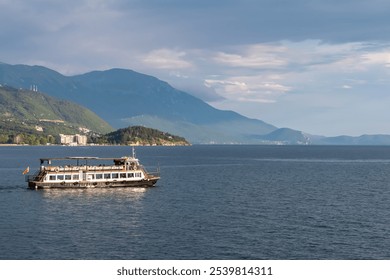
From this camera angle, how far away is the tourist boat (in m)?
130

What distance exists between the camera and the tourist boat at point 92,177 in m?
130

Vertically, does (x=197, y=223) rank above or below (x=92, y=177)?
below

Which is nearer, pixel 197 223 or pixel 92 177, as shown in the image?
pixel 197 223

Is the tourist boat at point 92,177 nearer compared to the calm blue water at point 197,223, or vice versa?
the calm blue water at point 197,223

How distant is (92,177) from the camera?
134 metres

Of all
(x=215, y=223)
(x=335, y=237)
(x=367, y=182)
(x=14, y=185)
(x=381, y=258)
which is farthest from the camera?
(x=367, y=182)

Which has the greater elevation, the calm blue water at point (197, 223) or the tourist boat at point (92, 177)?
the tourist boat at point (92, 177)

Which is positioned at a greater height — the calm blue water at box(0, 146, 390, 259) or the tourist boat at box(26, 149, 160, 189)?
the tourist boat at box(26, 149, 160, 189)

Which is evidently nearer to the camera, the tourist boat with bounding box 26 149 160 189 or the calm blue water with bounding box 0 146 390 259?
the calm blue water with bounding box 0 146 390 259

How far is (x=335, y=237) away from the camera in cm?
7306

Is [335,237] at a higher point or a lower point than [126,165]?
lower

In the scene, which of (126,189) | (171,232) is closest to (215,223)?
(171,232)
